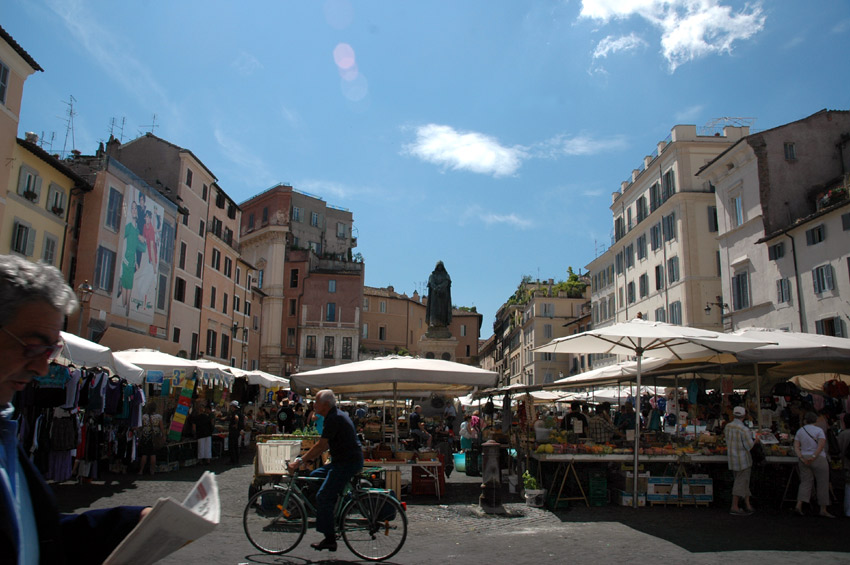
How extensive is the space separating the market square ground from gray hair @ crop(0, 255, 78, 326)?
587 centimetres

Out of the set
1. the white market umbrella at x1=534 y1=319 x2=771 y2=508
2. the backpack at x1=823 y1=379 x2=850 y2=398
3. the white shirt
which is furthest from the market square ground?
the backpack at x1=823 y1=379 x2=850 y2=398

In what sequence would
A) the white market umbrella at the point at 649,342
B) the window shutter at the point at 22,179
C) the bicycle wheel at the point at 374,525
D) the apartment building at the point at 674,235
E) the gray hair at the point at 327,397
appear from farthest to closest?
the apartment building at the point at 674,235
the window shutter at the point at 22,179
the white market umbrella at the point at 649,342
the gray hair at the point at 327,397
the bicycle wheel at the point at 374,525

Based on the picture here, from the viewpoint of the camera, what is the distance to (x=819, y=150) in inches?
1091

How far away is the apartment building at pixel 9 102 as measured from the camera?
2028 centimetres

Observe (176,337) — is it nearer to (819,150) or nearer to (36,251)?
(36,251)

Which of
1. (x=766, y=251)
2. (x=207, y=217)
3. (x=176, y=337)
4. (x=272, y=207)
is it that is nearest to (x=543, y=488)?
(x=766, y=251)

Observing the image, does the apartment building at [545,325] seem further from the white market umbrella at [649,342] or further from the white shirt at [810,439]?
the white shirt at [810,439]

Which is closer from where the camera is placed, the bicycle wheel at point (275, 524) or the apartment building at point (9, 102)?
the bicycle wheel at point (275, 524)

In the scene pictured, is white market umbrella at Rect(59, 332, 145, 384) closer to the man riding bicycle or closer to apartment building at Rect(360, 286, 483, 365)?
the man riding bicycle

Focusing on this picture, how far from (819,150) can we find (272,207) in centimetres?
4471

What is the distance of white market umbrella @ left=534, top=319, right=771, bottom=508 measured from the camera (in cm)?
1010

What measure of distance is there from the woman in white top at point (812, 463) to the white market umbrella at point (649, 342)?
1.49 meters

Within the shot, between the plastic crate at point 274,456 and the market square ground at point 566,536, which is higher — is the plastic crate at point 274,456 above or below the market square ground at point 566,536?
above

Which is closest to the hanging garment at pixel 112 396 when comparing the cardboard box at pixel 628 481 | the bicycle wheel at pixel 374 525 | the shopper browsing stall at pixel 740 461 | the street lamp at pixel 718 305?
the bicycle wheel at pixel 374 525
